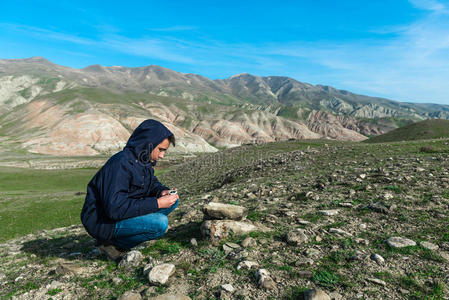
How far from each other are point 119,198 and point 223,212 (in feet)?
9.50

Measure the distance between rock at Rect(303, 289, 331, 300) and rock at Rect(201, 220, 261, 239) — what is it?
258 centimetres

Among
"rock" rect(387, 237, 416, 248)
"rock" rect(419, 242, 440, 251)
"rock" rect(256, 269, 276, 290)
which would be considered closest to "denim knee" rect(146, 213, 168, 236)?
"rock" rect(256, 269, 276, 290)

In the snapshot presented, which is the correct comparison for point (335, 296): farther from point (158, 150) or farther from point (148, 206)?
point (158, 150)

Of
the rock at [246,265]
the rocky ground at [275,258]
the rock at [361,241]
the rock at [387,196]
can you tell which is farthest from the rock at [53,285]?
the rock at [387,196]

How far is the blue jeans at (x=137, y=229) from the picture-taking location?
17.1ft

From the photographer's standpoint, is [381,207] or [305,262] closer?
[305,262]

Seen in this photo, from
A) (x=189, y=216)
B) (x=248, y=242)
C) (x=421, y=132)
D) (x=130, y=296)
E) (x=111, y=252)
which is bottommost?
(x=189, y=216)

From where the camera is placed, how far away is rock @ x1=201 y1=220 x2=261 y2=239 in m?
5.89

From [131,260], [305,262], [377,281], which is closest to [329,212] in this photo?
[305,262]

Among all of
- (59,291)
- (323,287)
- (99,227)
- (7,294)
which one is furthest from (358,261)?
(7,294)

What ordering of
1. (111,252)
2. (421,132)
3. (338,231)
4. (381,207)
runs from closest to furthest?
(111,252) < (338,231) < (381,207) < (421,132)

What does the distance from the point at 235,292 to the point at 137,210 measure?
2501mm

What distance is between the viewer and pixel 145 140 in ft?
17.0

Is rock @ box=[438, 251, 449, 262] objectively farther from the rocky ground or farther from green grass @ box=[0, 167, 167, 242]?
green grass @ box=[0, 167, 167, 242]
